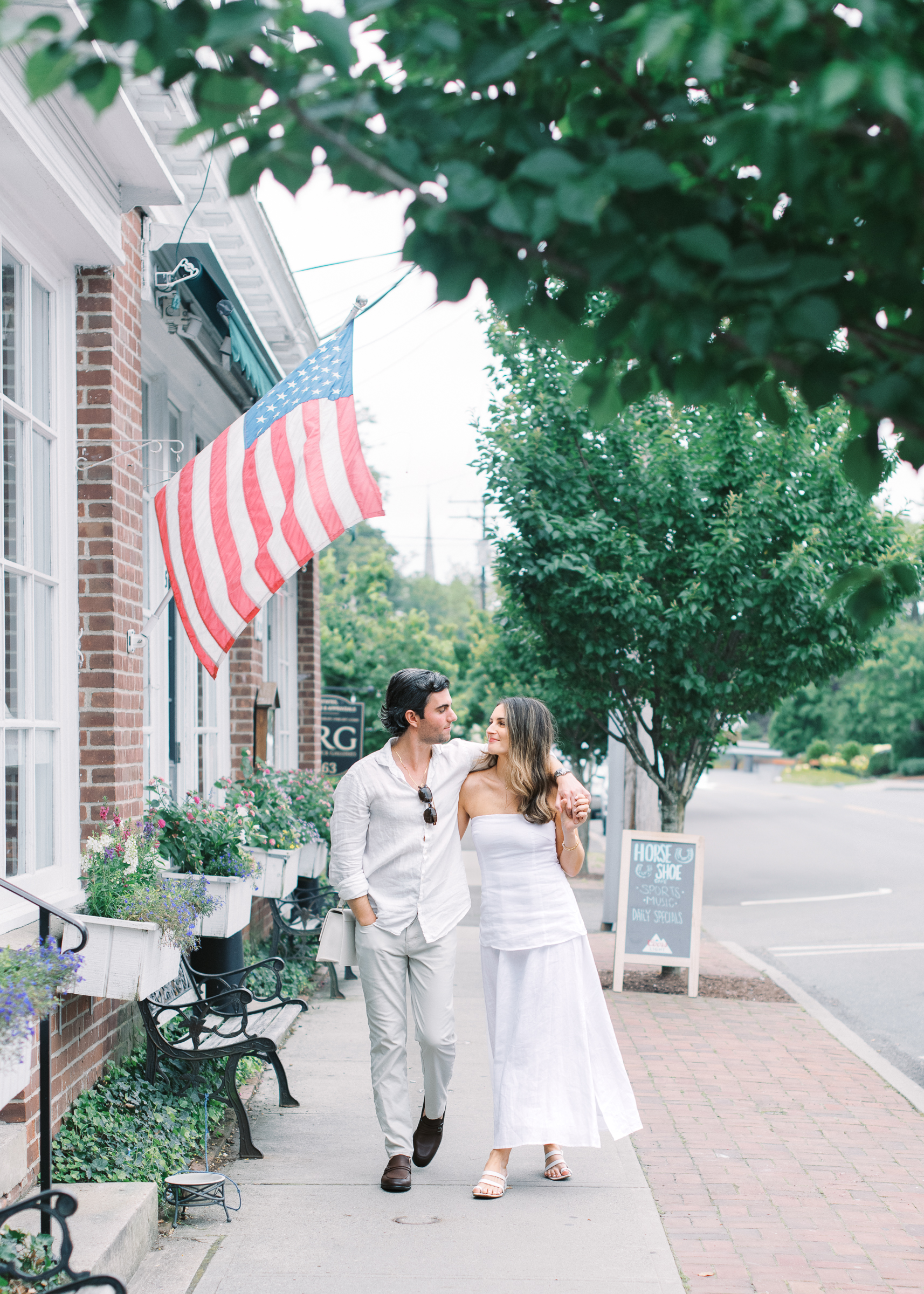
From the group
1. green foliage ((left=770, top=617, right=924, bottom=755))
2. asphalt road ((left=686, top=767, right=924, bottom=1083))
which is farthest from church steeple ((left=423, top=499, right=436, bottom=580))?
asphalt road ((left=686, top=767, right=924, bottom=1083))

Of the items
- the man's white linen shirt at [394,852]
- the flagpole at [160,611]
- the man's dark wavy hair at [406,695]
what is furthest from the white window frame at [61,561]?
the man's dark wavy hair at [406,695]

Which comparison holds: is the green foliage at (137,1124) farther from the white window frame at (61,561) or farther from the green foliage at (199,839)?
the green foliage at (199,839)

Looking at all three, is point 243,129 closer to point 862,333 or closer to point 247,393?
point 862,333

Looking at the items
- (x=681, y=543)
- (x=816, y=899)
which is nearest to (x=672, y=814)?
(x=681, y=543)

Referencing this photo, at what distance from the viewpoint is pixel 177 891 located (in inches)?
183

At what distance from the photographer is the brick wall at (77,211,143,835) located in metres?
5.16

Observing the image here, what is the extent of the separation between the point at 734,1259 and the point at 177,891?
2307mm

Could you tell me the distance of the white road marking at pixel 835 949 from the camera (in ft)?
37.4

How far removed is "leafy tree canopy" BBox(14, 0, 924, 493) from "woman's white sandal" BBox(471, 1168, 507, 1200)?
3.45m

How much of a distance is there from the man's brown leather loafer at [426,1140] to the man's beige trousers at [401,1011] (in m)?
0.11

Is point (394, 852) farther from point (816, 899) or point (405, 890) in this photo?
point (816, 899)

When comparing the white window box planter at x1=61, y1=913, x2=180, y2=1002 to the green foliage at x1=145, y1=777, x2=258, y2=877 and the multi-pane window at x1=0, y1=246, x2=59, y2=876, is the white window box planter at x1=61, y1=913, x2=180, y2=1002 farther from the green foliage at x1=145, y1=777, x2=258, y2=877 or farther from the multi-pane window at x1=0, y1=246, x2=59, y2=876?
the green foliage at x1=145, y1=777, x2=258, y2=877

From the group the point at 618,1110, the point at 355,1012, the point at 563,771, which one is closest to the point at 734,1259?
the point at 618,1110

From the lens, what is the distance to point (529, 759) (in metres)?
4.66
